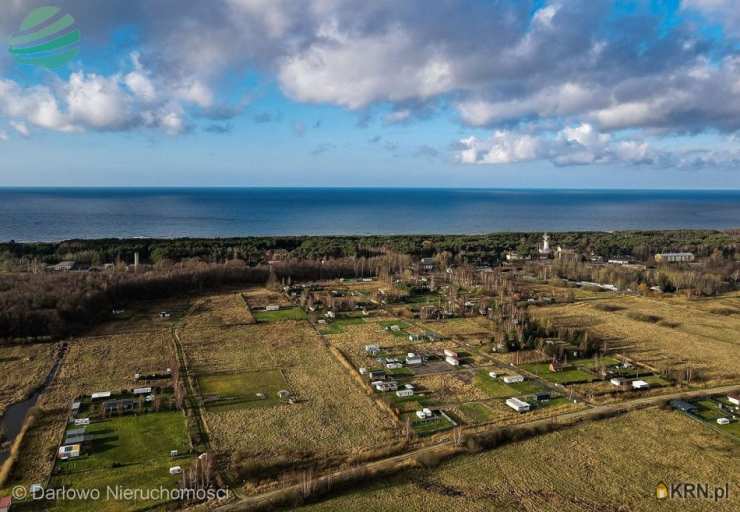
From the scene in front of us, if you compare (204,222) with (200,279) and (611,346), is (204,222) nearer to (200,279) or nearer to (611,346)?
(200,279)

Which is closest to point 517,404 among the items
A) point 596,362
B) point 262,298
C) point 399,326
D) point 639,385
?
point 639,385

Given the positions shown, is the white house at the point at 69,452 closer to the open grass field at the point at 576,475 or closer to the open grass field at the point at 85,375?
the open grass field at the point at 85,375

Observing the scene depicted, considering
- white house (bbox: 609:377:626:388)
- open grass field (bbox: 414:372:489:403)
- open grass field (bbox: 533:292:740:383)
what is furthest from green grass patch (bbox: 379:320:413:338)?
white house (bbox: 609:377:626:388)

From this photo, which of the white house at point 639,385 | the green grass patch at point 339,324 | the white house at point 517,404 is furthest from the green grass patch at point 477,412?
the green grass patch at point 339,324

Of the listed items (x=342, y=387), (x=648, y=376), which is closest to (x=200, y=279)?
(x=342, y=387)

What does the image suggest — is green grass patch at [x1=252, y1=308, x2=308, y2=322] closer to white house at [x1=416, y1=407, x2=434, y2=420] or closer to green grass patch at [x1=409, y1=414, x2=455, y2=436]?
white house at [x1=416, y1=407, x2=434, y2=420]

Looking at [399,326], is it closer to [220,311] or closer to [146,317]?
[220,311]
